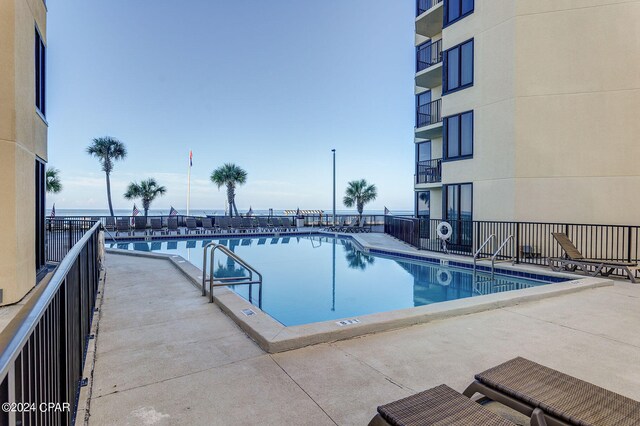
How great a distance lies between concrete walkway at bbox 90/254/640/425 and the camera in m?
2.45

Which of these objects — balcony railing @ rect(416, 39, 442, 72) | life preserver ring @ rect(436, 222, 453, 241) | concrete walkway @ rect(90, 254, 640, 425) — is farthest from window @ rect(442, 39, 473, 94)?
concrete walkway @ rect(90, 254, 640, 425)

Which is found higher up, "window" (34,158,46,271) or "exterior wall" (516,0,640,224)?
"exterior wall" (516,0,640,224)

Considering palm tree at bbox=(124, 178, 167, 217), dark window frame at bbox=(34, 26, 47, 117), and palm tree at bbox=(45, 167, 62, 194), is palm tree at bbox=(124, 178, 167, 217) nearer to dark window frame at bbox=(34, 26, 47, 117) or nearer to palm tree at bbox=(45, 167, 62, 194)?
palm tree at bbox=(45, 167, 62, 194)

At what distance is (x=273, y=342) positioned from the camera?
3.35 metres

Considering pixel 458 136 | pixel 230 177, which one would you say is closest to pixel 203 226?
pixel 230 177

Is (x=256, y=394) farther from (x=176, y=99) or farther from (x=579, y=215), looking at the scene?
(x=176, y=99)

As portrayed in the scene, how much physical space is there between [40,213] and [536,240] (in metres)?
12.5

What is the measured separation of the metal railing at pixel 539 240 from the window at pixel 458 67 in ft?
16.4

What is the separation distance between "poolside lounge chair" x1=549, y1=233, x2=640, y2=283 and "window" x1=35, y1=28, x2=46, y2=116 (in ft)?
38.8

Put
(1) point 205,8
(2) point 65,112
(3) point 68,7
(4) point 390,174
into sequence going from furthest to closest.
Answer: (4) point 390,174 → (2) point 65,112 → (1) point 205,8 → (3) point 68,7

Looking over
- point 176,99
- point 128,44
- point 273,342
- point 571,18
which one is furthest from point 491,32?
point 176,99

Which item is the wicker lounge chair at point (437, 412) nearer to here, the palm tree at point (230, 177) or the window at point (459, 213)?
the window at point (459, 213)

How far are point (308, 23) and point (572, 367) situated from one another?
2213 centimetres

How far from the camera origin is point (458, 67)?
12398 mm
